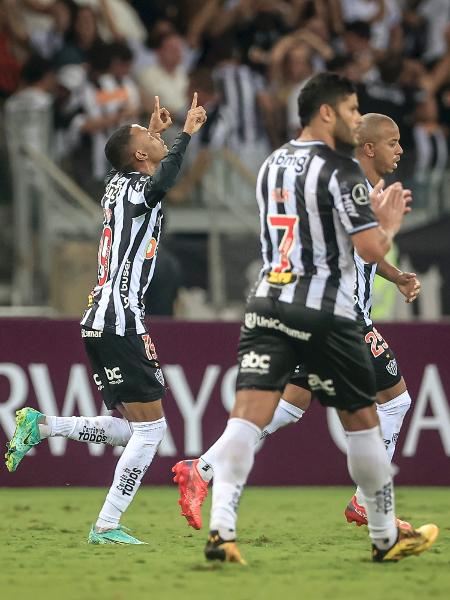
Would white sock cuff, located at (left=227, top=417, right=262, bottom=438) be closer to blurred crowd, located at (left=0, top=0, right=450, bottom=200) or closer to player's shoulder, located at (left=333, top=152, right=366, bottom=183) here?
player's shoulder, located at (left=333, top=152, right=366, bottom=183)

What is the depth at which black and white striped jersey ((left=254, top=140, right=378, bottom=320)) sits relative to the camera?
21.3 ft

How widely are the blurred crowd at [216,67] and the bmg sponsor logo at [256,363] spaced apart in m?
6.65

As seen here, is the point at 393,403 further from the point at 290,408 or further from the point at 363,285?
the point at 363,285

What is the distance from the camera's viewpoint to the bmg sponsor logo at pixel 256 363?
6543mm

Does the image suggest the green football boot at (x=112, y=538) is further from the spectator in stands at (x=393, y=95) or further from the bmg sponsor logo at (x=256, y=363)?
the spectator in stands at (x=393, y=95)

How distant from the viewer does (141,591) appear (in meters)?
5.88

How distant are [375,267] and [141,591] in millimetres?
3226

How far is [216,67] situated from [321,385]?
8.92 metres

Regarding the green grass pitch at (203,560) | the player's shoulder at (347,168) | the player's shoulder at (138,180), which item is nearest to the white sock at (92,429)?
Result: the green grass pitch at (203,560)

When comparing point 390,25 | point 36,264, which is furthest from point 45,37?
point 390,25

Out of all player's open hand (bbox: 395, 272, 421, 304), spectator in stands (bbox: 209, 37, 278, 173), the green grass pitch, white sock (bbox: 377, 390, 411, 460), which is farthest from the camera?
spectator in stands (bbox: 209, 37, 278, 173)

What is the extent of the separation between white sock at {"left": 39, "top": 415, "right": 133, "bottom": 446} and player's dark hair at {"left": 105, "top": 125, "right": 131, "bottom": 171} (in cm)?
154

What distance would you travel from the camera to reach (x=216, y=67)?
15.0 metres

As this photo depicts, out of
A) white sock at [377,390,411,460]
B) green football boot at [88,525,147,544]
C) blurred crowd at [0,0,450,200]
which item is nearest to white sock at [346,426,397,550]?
green football boot at [88,525,147,544]
